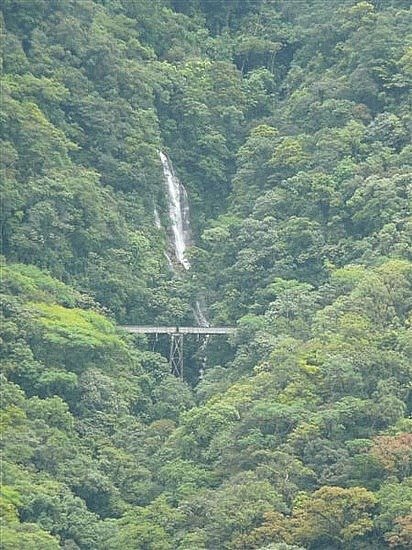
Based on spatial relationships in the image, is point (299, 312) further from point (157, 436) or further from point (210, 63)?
point (210, 63)

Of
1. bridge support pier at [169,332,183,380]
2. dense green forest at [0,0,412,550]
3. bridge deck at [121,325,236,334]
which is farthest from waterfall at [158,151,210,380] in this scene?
bridge support pier at [169,332,183,380]

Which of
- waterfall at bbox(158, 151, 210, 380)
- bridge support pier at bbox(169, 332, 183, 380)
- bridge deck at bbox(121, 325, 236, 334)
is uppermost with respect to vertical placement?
waterfall at bbox(158, 151, 210, 380)

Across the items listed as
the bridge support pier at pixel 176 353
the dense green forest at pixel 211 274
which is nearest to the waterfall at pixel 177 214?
the dense green forest at pixel 211 274

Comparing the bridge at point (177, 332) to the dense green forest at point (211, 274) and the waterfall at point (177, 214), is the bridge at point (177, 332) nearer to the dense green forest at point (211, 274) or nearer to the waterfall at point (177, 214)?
the dense green forest at point (211, 274)

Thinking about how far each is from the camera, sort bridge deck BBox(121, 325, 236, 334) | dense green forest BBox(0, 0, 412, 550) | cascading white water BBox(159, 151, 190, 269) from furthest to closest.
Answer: cascading white water BBox(159, 151, 190, 269) < bridge deck BBox(121, 325, 236, 334) < dense green forest BBox(0, 0, 412, 550)

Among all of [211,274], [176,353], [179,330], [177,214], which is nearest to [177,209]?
[177,214]

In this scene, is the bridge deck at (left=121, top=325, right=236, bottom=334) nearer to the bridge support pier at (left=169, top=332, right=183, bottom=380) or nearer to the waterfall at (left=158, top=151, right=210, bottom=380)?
the bridge support pier at (left=169, top=332, right=183, bottom=380)

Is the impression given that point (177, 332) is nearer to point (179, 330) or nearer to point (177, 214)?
point (179, 330)
